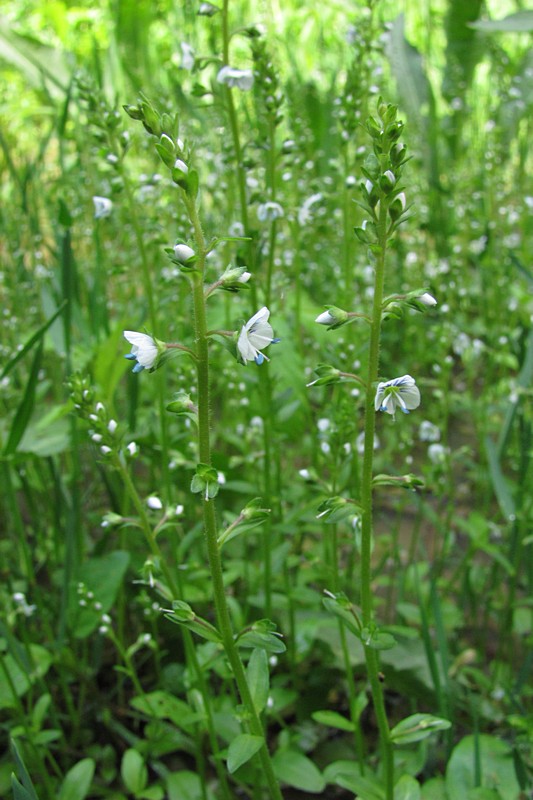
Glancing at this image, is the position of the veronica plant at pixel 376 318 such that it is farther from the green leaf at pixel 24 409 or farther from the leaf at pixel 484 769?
the green leaf at pixel 24 409

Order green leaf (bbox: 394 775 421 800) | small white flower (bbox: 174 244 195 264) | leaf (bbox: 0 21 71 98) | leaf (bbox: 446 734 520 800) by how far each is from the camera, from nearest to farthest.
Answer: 1. small white flower (bbox: 174 244 195 264)
2. green leaf (bbox: 394 775 421 800)
3. leaf (bbox: 446 734 520 800)
4. leaf (bbox: 0 21 71 98)

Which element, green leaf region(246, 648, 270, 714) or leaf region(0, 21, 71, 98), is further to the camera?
leaf region(0, 21, 71, 98)

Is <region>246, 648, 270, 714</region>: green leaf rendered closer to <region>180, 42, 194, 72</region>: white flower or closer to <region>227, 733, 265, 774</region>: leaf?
<region>227, 733, 265, 774</region>: leaf

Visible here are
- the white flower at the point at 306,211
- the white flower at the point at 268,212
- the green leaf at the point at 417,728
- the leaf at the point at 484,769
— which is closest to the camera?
the green leaf at the point at 417,728

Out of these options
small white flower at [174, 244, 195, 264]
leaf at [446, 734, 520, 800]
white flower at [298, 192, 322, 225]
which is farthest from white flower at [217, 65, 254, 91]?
leaf at [446, 734, 520, 800]

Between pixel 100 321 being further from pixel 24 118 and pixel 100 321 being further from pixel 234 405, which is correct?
pixel 24 118

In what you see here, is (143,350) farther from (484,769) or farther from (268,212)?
(484,769)

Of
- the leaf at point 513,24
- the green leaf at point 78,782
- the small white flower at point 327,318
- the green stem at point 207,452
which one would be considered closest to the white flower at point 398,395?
the small white flower at point 327,318
